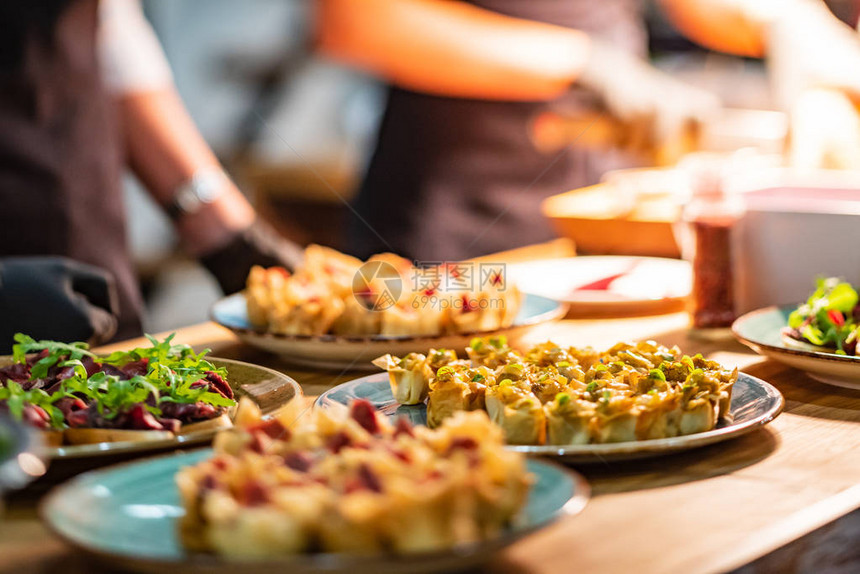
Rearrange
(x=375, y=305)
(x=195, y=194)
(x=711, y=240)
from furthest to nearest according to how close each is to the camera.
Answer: (x=195, y=194)
(x=711, y=240)
(x=375, y=305)

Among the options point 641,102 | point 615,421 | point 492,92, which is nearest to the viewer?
point 615,421

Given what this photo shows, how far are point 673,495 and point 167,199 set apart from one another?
4.96 feet

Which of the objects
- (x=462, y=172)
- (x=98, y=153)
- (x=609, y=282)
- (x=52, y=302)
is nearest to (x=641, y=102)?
(x=462, y=172)

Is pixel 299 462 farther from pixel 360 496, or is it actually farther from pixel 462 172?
pixel 462 172

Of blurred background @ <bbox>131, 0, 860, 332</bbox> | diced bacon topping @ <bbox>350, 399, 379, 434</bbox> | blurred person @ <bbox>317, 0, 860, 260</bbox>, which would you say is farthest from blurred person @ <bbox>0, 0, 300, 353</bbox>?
blurred background @ <bbox>131, 0, 860, 332</bbox>

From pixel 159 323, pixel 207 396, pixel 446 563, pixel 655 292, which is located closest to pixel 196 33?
pixel 159 323

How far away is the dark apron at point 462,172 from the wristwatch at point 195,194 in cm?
53

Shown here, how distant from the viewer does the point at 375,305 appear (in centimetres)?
128

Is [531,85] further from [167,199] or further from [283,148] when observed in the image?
[283,148]

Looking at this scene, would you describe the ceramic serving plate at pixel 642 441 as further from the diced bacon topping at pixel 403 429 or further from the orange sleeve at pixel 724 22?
the orange sleeve at pixel 724 22

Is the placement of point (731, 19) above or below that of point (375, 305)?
above

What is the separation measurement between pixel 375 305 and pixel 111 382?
48cm

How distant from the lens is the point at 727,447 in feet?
2.82

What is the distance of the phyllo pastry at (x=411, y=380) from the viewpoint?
0.93 metres
